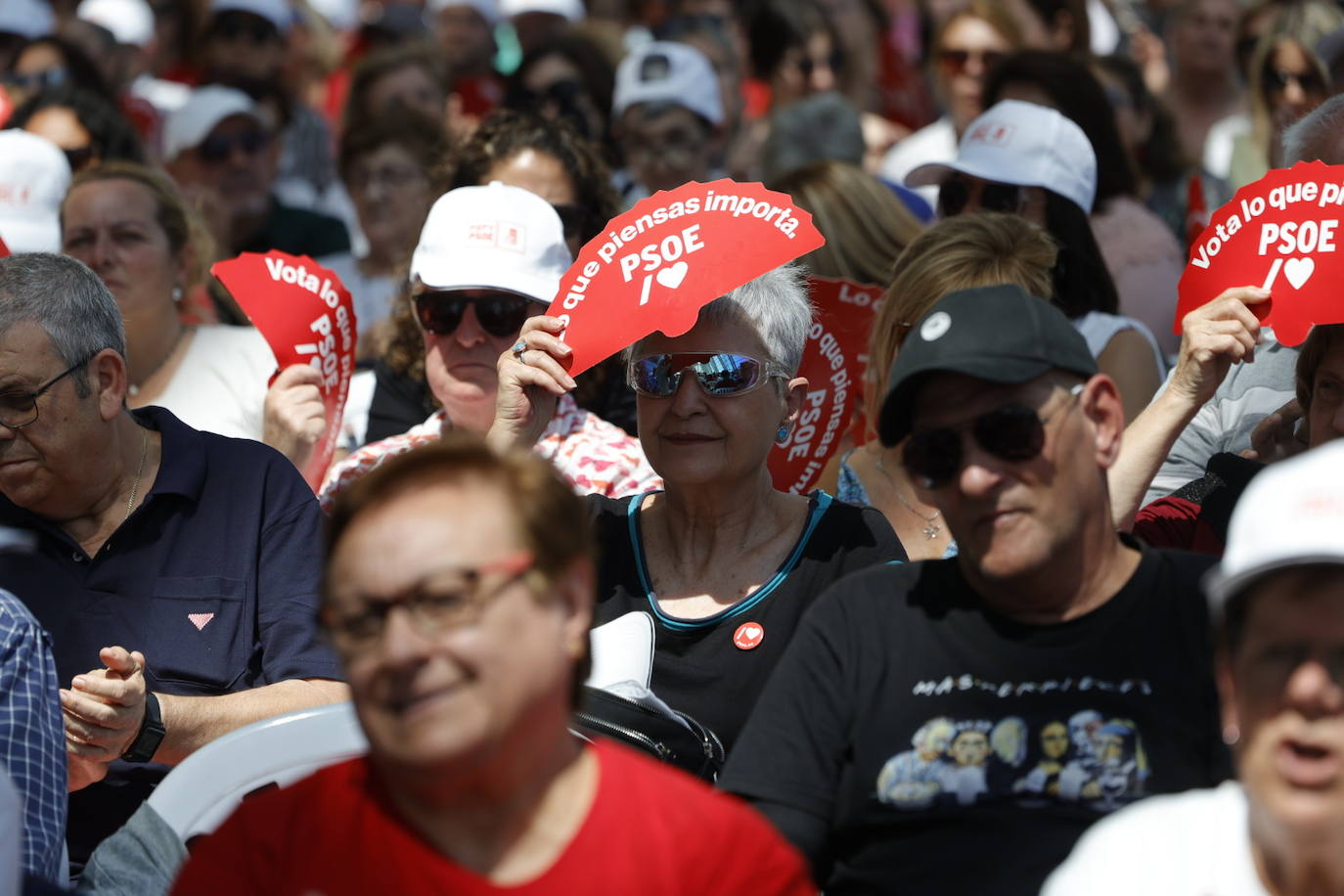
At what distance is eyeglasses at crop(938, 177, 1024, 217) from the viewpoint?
5289 millimetres

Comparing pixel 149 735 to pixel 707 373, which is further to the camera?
pixel 707 373

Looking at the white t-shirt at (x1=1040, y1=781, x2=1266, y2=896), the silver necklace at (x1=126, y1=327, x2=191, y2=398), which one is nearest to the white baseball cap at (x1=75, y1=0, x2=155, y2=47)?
the silver necklace at (x1=126, y1=327, x2=191, y2=398)

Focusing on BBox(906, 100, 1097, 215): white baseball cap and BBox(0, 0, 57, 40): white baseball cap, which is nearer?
BBox(906, 100, 1097, 215): white baseball cap

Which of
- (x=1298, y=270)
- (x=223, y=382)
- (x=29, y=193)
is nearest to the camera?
(x=1298, y=270)

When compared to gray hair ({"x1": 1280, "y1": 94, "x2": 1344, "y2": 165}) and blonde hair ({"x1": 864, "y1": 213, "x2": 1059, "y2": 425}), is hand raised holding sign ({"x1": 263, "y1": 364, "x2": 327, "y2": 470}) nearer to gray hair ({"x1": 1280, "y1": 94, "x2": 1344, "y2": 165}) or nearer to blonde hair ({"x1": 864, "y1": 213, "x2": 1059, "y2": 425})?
blonde hair ({"x1": 864, "y1": 213, "x2": 1059, "y2": 425})

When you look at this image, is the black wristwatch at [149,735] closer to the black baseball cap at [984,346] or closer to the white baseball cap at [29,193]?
the black baseball cap at [984,346]

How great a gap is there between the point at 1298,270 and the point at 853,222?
2.02 m

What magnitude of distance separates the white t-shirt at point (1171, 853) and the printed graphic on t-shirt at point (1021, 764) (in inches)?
14.1

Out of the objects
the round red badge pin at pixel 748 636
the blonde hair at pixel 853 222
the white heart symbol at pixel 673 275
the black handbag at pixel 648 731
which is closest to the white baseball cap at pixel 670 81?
the blonde hair at pixel 853 222

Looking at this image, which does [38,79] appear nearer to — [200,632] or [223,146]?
[223,146]

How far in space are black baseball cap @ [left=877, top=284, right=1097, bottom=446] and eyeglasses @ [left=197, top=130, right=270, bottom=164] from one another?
5.31 metres

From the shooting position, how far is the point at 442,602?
87.6 inches

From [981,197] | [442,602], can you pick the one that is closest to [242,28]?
[981,197]

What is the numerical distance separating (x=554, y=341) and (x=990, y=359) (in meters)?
1.34
